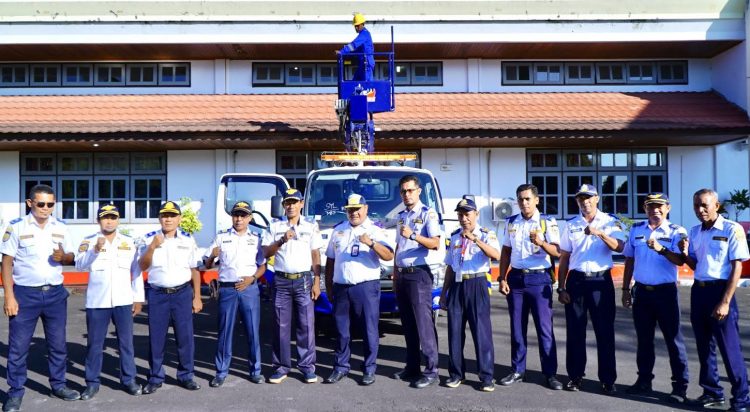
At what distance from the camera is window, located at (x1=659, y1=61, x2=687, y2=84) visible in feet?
54.9

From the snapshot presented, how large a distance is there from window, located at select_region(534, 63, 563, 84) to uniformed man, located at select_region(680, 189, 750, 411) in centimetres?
1163

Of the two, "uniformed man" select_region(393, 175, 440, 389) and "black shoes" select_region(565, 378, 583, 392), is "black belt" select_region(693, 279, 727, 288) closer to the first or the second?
"black shoes" select_region(565, 378, 583, 392)

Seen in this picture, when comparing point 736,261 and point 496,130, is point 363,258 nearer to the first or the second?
point 736,261

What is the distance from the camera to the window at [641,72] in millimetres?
16734

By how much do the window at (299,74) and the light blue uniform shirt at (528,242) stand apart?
36.6 ft

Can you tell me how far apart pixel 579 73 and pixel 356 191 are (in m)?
10.5

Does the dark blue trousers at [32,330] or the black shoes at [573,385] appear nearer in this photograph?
the dark blue trousers at [32,330]

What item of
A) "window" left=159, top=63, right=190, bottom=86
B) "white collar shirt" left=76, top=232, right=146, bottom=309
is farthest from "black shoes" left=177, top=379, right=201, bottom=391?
"window" left=159, top=63, right=190, bottom=86

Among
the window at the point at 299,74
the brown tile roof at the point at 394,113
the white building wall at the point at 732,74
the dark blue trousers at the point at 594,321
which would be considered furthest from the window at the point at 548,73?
the dark blue trousers at the point at 594,321

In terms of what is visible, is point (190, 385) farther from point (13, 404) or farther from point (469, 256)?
point (469, 256)

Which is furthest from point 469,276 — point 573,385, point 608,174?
point 608,174

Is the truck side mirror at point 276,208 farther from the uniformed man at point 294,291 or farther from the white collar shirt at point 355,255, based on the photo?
the white collar shirt at point 355,255

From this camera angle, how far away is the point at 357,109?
9.74 m

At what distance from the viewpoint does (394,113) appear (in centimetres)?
1495
